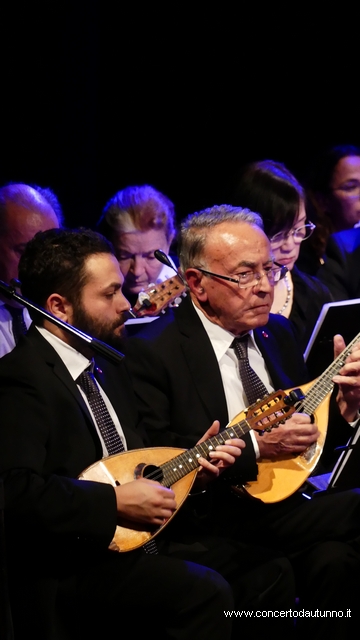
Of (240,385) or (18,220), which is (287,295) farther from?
(18,220)

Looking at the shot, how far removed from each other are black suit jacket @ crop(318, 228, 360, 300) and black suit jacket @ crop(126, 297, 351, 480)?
127cm

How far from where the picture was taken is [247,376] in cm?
320

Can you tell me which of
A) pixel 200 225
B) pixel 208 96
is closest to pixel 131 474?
pixel 200 225

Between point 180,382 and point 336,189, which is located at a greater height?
point 336,189

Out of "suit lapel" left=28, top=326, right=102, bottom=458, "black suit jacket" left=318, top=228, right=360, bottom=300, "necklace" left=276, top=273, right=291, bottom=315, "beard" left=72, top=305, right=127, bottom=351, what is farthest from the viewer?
"black suit jacket" left=318, top=228, right=360, bottom=300

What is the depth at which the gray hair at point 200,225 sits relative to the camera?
3352mm

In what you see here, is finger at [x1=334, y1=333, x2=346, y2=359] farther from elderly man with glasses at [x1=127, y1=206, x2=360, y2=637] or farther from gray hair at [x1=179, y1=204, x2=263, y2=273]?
gray hair at [x1=179, y1=204, x2=263, y2=273]

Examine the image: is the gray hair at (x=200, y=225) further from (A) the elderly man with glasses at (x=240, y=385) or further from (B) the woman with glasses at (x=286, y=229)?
(B) the woman with glasses at (x=286, y=229)

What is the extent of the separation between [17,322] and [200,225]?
0.94 metres

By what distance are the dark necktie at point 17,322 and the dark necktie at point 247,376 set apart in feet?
3.22

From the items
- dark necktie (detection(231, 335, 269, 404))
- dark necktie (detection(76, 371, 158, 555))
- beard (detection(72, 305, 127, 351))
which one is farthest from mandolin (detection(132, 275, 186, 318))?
dark necktie (detection(76, 371, 158, 555))

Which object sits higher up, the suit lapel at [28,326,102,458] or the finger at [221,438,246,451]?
the suit lapel at [28,326,102,458]

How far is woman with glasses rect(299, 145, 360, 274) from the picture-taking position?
15.9 ft

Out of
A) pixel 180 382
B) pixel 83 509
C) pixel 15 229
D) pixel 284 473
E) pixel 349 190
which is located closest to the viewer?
pixel 83 509
